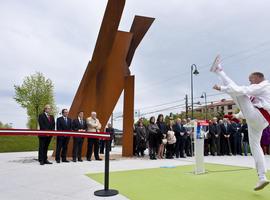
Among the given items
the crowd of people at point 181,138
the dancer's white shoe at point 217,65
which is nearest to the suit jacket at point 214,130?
the crowd of people at point 181,138

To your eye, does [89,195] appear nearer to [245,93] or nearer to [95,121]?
[245,93]

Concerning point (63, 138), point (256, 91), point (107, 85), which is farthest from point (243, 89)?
point (107, 85)

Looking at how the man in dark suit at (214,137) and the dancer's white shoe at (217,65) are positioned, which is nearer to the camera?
the dancer's white shoe at (217,65)

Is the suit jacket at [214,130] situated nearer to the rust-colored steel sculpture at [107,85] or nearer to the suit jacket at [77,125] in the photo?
the rust-colored steel sculpture at [107,85]

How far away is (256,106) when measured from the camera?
170 inches

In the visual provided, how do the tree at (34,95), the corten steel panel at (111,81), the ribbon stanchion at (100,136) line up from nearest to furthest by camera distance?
the ribbon stanchion at (100,136)
the corten steel panel at (111,81)
the tree at (34,95)

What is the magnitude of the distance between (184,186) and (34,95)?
96.7 feet

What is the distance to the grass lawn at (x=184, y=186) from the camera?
13.4 ft

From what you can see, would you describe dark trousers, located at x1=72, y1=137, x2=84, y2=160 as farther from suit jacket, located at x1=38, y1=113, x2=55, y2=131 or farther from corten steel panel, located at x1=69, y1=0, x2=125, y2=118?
corten steel panel, located at x1=69, y1=0, x2=125, y2=118

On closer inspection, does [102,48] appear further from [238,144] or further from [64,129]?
[238,144]

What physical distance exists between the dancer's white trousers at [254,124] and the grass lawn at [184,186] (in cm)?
47

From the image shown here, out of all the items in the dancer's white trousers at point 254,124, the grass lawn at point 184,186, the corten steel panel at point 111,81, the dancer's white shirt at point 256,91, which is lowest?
the grass lawn at point 184,186

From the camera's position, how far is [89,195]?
13.9 ft

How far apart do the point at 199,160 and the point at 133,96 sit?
5219 mm
